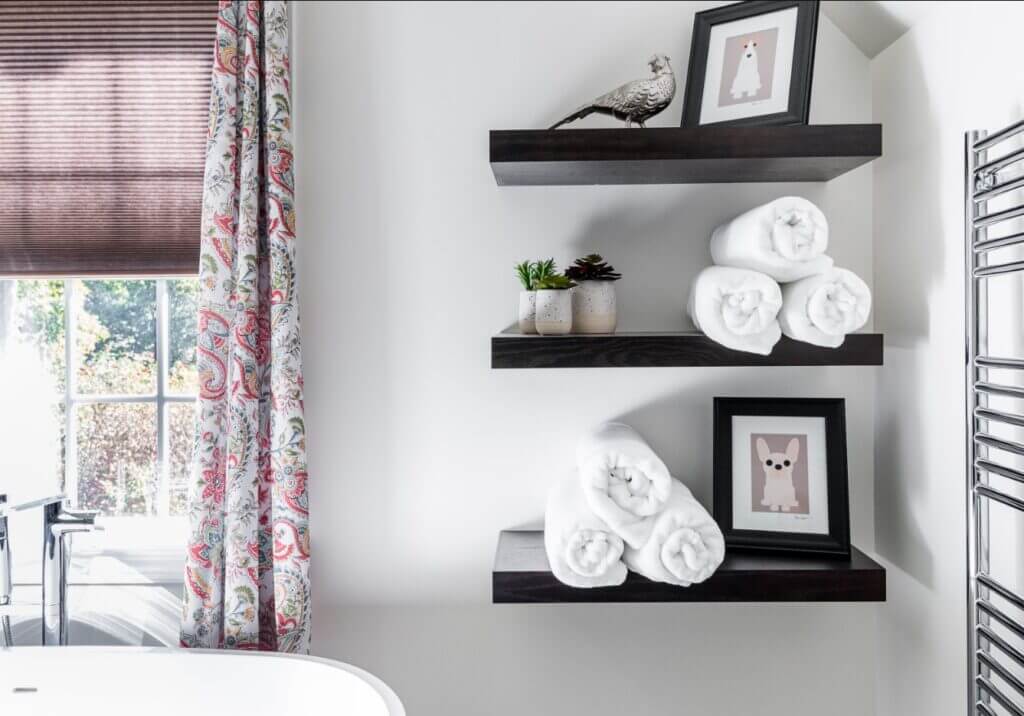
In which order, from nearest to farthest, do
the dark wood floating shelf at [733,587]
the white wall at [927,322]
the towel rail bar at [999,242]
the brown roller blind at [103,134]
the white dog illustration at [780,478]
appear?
the towel rail bar at [999,242] → the white wall at [927,322] → the dark wood floating shelf at [733,587] → the white dog illustration at [780,478] → the brown roller blind at [103,134]

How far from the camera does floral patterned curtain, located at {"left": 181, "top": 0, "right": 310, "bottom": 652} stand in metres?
1.38

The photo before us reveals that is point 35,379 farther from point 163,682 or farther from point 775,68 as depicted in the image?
point 775,68

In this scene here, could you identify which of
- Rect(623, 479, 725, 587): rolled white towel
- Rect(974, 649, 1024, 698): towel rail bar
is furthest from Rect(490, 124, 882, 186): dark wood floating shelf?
Rect(974, 649, 1024, 698): towel rail bar

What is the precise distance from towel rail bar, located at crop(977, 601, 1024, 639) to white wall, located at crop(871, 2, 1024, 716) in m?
0.09

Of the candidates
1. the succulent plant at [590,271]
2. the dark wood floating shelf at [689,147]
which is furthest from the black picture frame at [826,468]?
the dark wood floating shelf at [689,147]

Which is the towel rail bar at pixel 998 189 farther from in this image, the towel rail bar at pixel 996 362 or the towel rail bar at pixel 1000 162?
the towel rail bar at pixel 996 362

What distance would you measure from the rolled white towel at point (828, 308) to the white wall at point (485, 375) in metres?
0.29

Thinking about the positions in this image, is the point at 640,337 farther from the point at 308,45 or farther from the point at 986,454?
the point at 308,45

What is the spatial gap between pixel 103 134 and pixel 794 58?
57.6 inches

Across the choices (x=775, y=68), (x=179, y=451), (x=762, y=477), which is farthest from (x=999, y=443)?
(x=179, y=451)

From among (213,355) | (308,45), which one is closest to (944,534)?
(213,355)

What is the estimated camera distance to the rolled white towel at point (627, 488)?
3.96 feet

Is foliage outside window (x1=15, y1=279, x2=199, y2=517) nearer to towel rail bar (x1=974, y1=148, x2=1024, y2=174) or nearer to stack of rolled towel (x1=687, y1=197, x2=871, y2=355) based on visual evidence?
stack of rolled towel (x1=687, y1=197, x2=871, y2=355)

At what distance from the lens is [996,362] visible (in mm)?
1005
